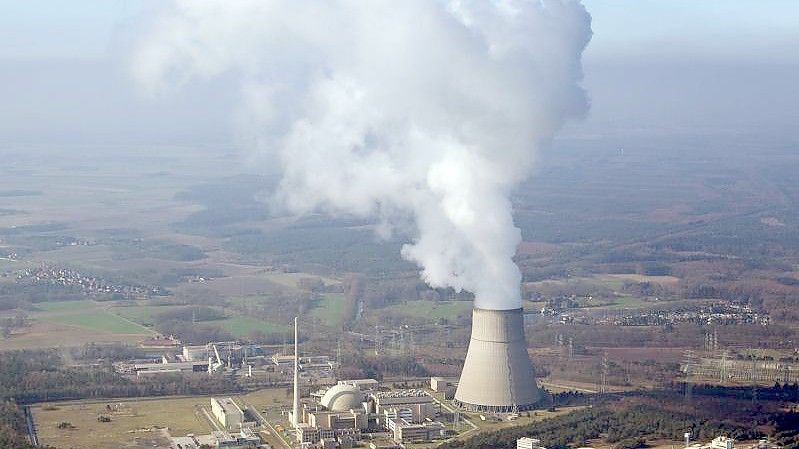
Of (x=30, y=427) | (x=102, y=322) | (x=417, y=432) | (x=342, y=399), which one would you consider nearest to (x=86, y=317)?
(x=102, y=322)

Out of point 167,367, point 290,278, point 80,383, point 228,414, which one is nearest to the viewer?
point 228,414

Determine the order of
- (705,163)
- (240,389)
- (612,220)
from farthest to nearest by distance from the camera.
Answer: (705,163) < (612,220) < (240,389)

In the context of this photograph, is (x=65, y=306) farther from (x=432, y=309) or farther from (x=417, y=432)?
(x=417, y=432)

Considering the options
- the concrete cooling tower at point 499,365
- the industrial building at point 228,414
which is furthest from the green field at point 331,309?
the concrete cooling tower at point 499,365

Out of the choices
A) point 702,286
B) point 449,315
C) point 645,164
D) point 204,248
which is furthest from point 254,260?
point 645,164

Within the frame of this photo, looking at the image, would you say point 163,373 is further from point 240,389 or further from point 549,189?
point 549,189
